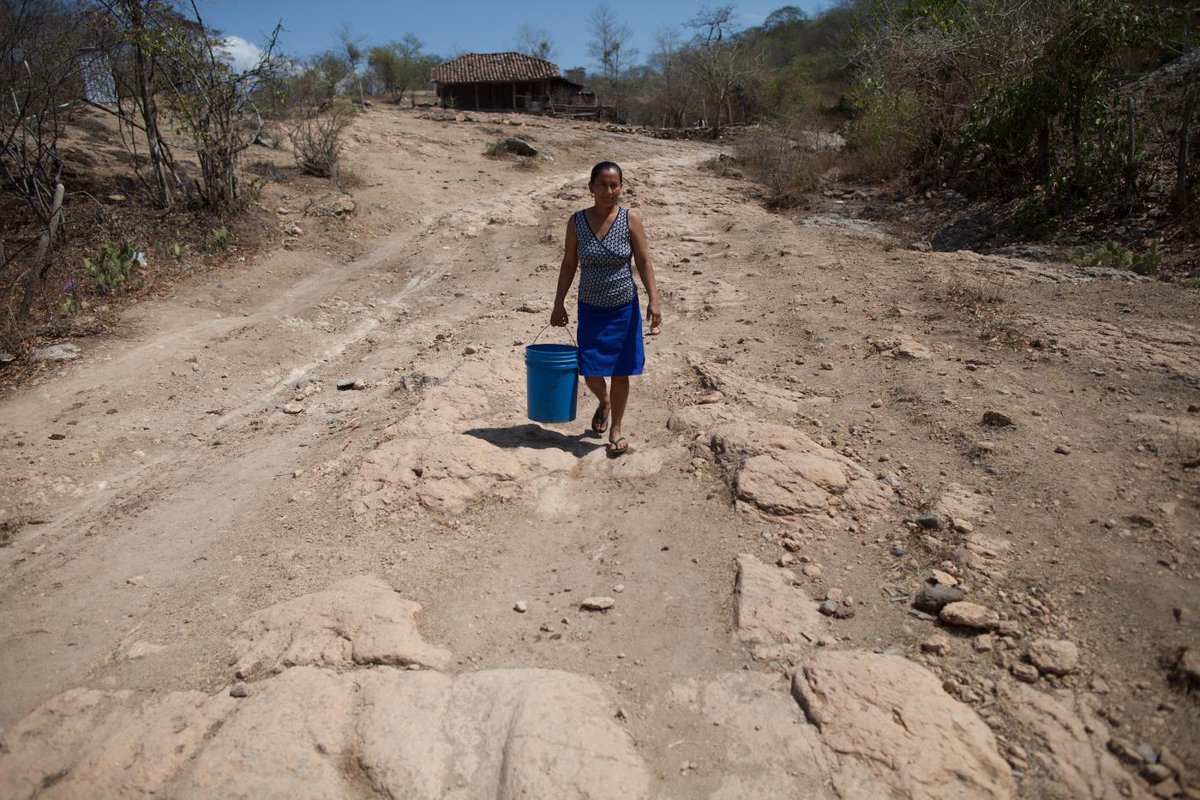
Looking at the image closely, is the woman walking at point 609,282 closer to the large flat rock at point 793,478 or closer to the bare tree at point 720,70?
the large flat rock at point 793,478

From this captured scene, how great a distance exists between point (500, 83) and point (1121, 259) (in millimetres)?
27587

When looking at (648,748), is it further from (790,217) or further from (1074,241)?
(790,217)

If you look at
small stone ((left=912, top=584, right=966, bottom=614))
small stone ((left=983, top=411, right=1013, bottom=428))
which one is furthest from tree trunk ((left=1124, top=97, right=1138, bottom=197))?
small stone ((left=912, top=584, right=966, bottom=614))

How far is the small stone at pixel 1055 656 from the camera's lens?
1.97m

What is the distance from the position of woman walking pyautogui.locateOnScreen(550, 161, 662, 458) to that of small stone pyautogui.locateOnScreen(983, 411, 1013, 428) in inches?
64.1

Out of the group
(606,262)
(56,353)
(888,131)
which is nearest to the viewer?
(606,262)

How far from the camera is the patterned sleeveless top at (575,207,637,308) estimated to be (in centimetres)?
314

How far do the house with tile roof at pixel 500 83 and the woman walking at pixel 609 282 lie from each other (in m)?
26.9

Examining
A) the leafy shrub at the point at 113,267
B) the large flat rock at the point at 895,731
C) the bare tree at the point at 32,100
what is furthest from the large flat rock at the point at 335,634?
the bare tree at the point at 32,100

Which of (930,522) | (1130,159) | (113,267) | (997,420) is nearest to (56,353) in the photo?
(113,267)

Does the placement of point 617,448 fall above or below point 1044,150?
below

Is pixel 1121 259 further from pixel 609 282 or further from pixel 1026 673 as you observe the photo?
pixel 1026 673

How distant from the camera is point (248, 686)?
213 cm

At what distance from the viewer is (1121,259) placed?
19.0 ft
